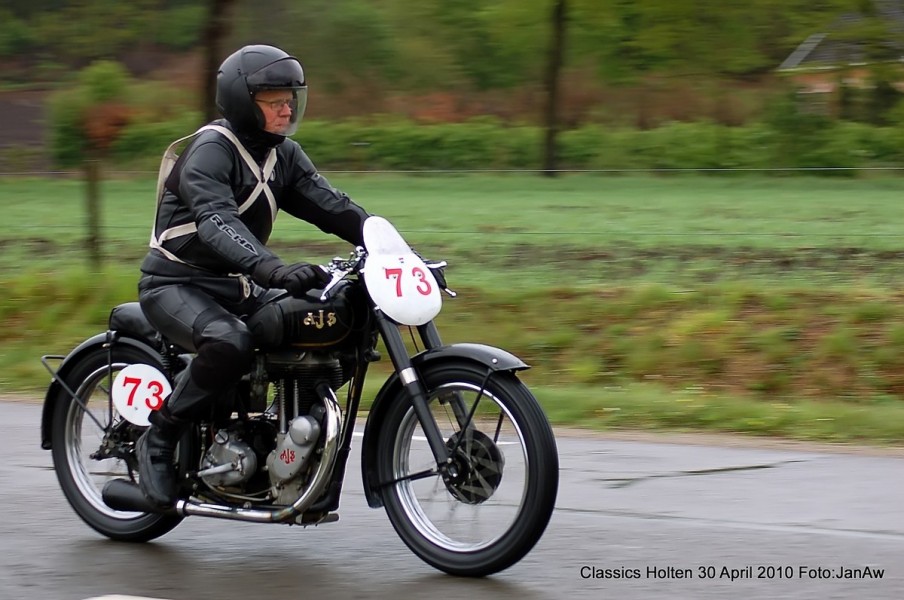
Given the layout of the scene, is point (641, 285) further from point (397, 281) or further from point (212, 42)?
point (397, 281)

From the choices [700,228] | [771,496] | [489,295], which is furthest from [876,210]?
[771,496]

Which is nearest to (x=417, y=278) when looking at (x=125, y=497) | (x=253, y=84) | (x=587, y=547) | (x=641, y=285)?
(x=253, y=84)

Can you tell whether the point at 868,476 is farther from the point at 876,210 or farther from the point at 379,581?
the point at 876,210

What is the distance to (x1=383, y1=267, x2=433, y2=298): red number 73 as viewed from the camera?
5.26 meters

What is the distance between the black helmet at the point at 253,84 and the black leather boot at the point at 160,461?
3.74 ft

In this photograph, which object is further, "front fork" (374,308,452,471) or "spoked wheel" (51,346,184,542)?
"spoked wheel" (51,346,184,542)

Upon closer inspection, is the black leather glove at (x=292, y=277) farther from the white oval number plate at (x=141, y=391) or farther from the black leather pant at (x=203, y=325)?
the white oval number plate at (x=141, y=391)

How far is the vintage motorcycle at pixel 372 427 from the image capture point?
521 cm

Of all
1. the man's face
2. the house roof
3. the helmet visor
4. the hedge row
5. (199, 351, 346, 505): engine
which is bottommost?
the hedge row

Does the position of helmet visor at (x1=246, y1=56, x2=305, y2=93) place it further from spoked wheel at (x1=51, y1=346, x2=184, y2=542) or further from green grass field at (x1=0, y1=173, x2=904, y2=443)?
green grass field at (x1=0, y1=173, x2=904, y2=443)

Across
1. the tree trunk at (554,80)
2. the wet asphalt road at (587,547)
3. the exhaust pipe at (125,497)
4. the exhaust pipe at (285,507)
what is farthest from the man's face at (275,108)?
the tree trunk at (554,80)

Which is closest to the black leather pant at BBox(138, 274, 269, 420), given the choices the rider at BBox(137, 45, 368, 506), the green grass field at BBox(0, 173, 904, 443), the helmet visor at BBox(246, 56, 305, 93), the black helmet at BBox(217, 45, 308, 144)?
the rider at BBox(137, 45, 368, 506)

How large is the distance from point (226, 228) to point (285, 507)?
106cm

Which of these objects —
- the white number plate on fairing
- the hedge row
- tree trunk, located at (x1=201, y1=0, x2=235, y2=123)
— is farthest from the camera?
the hedge row
